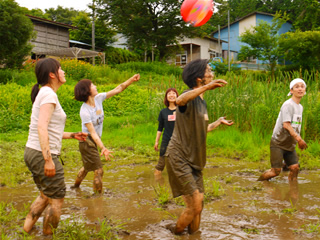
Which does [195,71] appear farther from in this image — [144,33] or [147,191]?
[144,33]

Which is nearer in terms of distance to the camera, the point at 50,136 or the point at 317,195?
the point at 50,136

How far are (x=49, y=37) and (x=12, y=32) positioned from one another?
16.0 metres

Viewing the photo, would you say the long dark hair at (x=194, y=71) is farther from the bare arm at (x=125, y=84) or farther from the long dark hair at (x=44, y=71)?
the bare arm at (x=125, y=84)

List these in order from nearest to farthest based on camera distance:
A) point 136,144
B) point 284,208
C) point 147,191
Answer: point 284,208
point 147,191
point 136,144

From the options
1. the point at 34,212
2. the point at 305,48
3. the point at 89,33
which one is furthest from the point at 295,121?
the point at 89,33

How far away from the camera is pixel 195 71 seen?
11.6 feet

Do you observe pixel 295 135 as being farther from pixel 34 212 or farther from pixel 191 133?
pixel 34 212

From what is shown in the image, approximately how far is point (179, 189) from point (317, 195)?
281 cm

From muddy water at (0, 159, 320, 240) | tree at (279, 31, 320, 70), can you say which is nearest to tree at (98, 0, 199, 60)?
tree at (279, 31, 320, 70)

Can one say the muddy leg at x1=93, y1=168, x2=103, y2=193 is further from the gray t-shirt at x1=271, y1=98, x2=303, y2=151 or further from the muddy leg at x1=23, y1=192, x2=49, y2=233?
the gray t-shirt at x1=271, y1=98, x2=303, y2=151

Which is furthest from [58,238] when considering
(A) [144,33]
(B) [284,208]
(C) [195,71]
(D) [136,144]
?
(A) [144,33]

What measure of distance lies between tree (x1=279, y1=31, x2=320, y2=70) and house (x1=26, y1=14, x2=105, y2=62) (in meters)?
18.7

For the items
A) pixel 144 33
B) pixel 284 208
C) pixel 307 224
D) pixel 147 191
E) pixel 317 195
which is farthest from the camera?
pixel 144 33

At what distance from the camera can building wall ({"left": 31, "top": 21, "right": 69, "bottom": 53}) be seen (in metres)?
33.0
